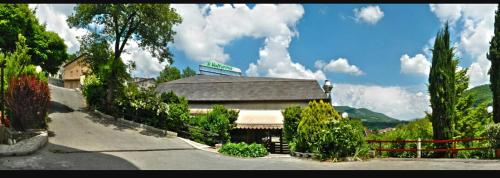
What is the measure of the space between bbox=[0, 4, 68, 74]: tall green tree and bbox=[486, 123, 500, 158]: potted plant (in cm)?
2554

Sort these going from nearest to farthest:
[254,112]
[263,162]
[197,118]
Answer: [263,162]
[197,118]
[254,112]

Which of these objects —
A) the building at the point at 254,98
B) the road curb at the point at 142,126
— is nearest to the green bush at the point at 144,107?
the road curb at the point at 142,126

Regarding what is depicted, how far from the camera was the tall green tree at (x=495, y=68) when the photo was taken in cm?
2164

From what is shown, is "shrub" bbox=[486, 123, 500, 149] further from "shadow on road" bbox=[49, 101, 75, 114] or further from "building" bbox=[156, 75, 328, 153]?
"shadow on road" bbox=[49, 101, 75, 114]

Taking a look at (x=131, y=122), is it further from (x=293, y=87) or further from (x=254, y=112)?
(x=293, y=87)

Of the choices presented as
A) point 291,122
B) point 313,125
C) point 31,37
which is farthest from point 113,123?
point 313,125

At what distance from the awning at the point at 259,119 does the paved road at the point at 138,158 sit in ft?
17.1

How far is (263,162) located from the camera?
54.2 feet

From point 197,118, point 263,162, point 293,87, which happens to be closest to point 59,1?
point 263,162

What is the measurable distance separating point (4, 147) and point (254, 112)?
56.8 feet

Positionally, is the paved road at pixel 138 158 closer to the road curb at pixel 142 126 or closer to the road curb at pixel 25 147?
the road curb at pixel 25 147

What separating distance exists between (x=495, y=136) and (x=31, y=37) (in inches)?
1233

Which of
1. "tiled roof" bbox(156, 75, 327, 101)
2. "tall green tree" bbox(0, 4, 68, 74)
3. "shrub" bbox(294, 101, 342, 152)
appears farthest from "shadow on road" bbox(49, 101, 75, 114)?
"shrub" bbox(294, 101, 342, 152)
